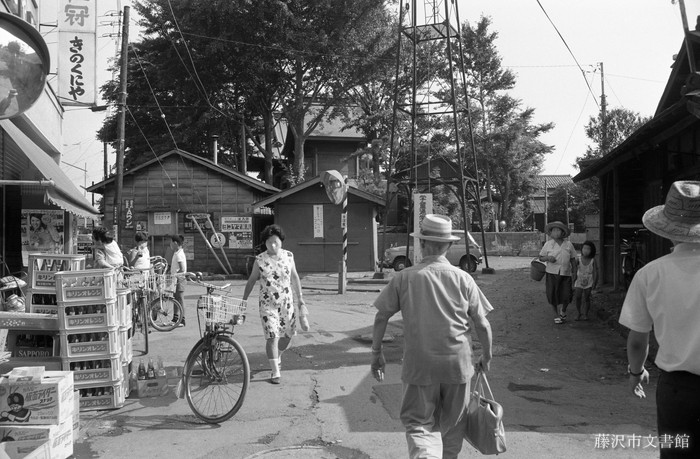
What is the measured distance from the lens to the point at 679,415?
3244 mm

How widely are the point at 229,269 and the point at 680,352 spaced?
23470 mm

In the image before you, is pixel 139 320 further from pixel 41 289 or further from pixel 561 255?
pixel 561 255

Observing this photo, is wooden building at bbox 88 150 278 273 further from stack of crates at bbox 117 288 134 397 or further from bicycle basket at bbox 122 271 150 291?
stack of crates at bbox 117 288 134 397

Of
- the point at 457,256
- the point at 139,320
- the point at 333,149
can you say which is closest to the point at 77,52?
the point at 139,320

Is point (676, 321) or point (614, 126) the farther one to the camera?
point (614, 126)

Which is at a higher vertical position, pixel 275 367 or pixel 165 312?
pixel 165 312

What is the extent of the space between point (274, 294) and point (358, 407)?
5.37 ft

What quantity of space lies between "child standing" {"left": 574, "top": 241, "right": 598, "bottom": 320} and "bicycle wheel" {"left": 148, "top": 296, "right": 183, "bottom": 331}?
734cm

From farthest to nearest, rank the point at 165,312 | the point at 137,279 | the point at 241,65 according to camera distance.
Result: the point at 241,65
the point at 165,312
the point at 137,279

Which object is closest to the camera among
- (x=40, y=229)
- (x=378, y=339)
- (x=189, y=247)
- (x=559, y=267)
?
(x=378, y=339)

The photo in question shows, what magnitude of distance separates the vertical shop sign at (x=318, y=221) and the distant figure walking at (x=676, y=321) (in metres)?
22.1

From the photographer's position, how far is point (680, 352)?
129 inches

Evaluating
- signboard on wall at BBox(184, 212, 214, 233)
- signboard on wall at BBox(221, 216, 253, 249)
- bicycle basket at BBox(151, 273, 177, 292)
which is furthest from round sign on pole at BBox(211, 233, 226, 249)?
bicycle basket at BBox(151, 273, 177, 292)

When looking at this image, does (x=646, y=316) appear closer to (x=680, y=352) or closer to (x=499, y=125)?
(x=680, y=352)
